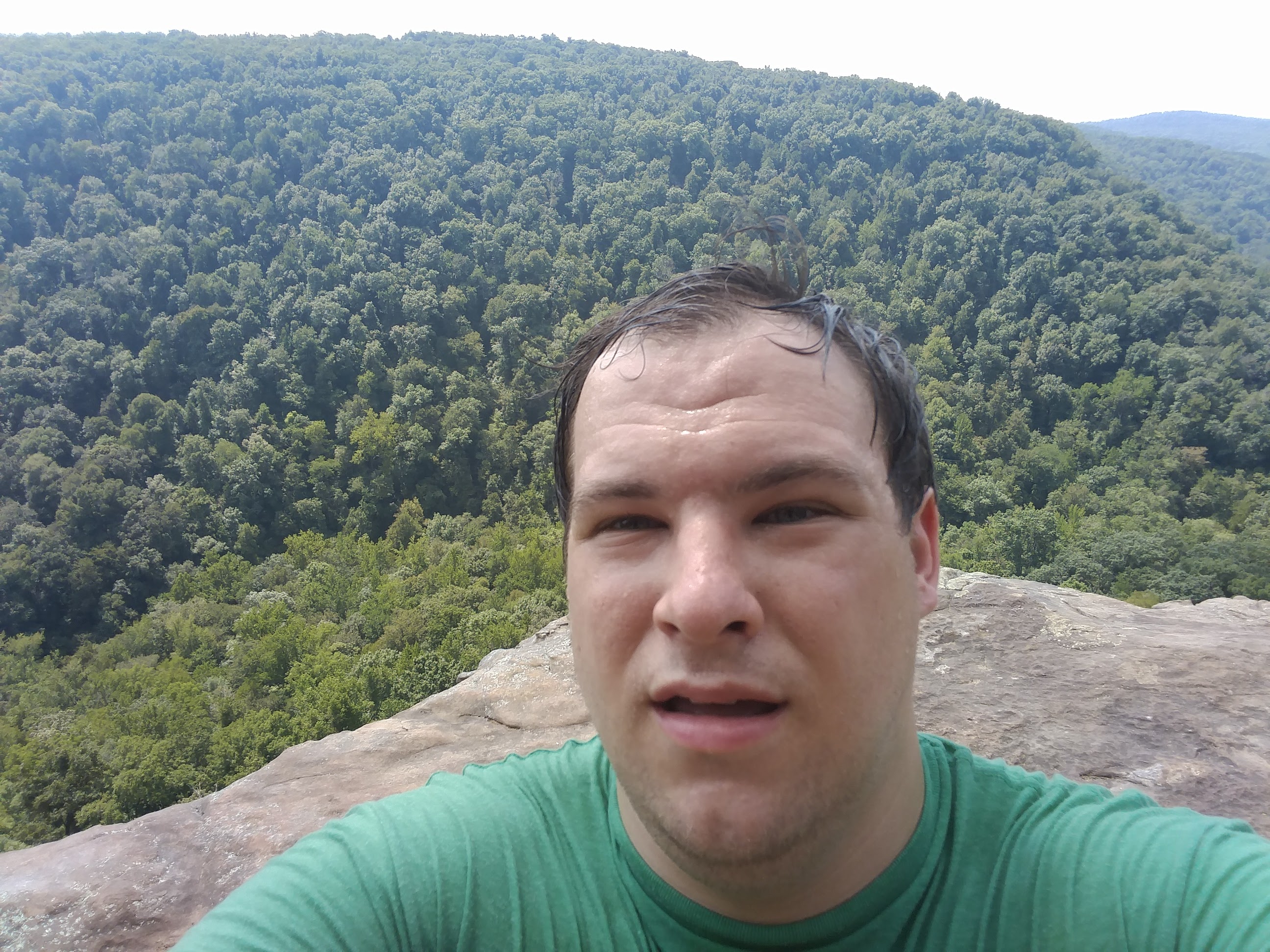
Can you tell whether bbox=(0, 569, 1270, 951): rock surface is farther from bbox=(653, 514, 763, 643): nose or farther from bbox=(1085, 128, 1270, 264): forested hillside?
bbox=(1085, 128, 1270, 264): forested hillside

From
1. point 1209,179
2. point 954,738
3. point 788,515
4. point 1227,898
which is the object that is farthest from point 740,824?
point 1209,179

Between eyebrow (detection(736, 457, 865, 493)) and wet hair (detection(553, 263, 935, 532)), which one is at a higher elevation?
wet hair (detection(553, 263, 935, 532))

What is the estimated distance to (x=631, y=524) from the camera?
149 cm

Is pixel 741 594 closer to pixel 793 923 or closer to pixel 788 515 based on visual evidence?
pixel 788 515

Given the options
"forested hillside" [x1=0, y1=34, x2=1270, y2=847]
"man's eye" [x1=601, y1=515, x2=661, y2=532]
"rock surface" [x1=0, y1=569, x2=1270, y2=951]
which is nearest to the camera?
"man's eye" [x1=601, y1=515, x2=661, y2=532]

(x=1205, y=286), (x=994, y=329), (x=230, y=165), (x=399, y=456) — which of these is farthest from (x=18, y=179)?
(x=1205, y=286)

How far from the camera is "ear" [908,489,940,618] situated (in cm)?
162

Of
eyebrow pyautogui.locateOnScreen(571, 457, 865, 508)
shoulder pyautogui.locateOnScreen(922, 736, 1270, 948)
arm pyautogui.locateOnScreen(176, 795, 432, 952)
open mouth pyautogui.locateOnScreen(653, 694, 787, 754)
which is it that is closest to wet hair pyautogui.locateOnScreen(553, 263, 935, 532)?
eyebrow pyautogui.locateOnScreen(571, 457, 865, 508)

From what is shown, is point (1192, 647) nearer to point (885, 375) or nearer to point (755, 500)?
point (885, 375)

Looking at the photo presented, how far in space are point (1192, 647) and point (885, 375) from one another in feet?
17.0

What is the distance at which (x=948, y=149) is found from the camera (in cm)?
8775

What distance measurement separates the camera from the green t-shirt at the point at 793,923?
1.27 metres

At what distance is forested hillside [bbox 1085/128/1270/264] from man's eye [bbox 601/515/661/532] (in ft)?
389

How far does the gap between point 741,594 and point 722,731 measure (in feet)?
0.80
